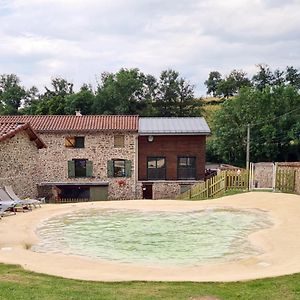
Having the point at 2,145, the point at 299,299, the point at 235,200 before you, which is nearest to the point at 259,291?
the point at 299,299

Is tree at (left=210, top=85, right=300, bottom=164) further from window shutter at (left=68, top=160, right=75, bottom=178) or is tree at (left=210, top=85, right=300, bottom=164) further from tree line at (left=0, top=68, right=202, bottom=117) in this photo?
window shutter at (left=68, top=160, right=75, bottom=178)

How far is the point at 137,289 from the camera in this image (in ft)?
24.8

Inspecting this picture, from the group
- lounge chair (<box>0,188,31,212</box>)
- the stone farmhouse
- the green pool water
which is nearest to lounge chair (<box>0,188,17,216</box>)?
lounge chair (<box>0,188,31,212</box>)

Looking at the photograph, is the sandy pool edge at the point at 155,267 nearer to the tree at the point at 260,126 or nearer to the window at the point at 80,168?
the window at the point at 80,168

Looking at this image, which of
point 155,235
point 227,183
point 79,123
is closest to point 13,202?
point 155,235

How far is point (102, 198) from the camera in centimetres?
3148

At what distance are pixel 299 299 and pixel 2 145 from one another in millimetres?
16983

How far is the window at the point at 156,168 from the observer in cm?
3166

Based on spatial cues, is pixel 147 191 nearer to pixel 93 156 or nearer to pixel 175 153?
pixel 175 153

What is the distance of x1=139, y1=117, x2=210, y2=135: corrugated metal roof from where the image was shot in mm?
31125

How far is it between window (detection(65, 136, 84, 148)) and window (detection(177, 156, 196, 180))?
22.3 ft

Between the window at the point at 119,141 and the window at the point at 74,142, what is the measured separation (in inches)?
89.3

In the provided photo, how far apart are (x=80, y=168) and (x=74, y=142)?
183 cm

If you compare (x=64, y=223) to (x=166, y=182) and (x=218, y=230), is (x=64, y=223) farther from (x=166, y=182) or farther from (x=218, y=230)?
(x=166, y=182)
